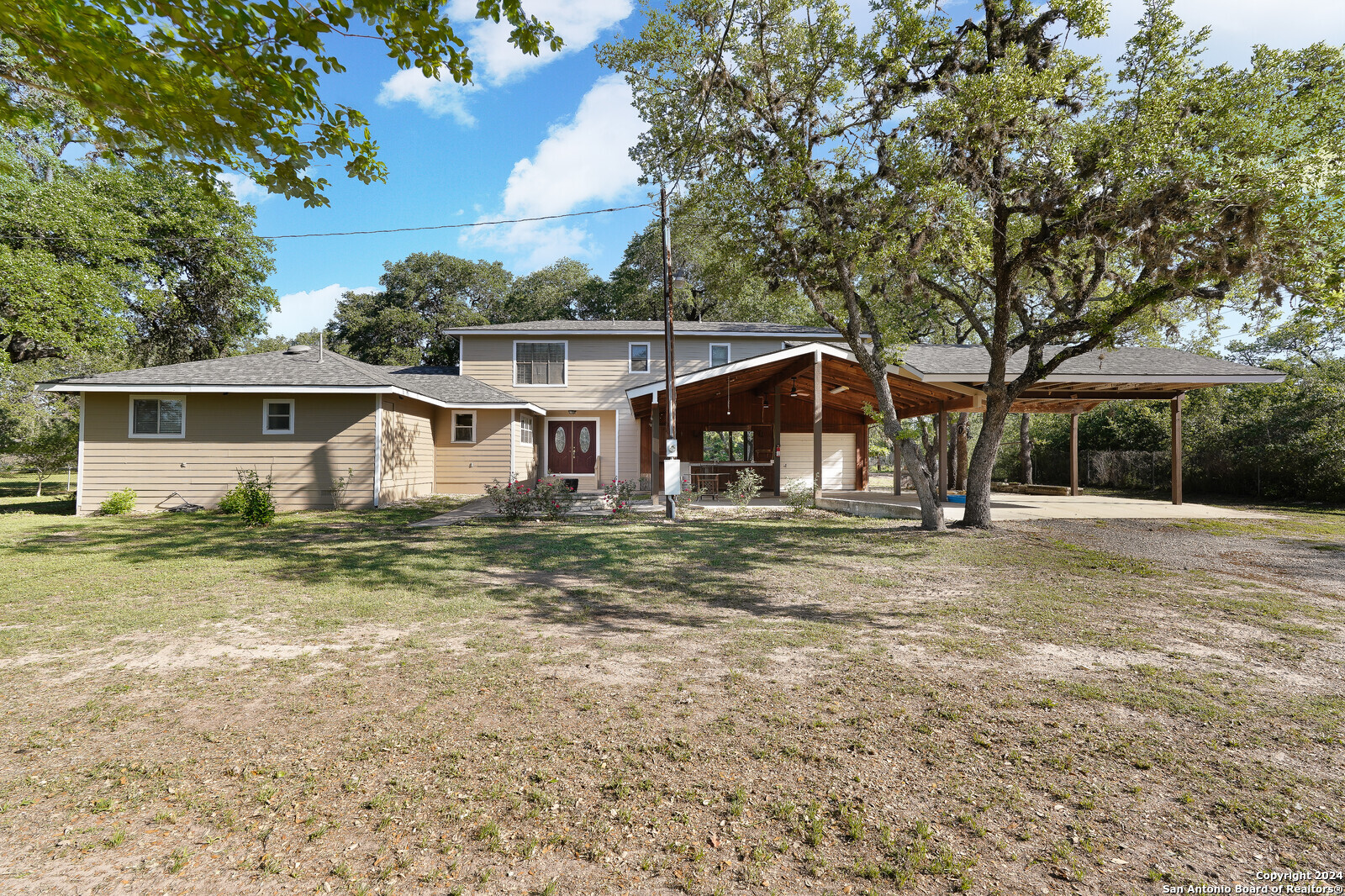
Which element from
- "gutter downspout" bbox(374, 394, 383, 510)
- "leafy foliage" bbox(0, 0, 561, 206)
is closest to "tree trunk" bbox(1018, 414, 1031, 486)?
"gutter downspout" bbox(374, 394, 383, 510)

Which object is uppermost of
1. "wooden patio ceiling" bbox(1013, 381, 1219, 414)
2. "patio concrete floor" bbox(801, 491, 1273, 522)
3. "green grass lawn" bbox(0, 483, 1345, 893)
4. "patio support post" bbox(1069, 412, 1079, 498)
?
"wooden patio ceiling" bbox(1013, 381, 1219, 414)

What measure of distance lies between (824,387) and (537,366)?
28.8 feet

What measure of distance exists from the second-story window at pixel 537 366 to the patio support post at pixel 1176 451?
16389mm

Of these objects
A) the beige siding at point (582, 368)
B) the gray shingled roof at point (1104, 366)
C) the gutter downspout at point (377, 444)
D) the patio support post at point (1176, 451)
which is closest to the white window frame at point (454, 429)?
the beige siding at point (582, 368)

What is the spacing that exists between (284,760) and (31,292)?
21954mm

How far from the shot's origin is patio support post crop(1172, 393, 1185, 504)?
15359 millimetres

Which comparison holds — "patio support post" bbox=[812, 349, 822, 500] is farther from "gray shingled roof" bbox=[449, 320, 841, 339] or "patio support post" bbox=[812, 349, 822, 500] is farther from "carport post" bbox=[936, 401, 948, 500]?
"gray shingled roof" bbox=[449, 320, 841, 339]

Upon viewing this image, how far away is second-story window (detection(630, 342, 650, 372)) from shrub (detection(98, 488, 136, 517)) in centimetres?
1270

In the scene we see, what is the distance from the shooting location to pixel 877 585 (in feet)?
22.6

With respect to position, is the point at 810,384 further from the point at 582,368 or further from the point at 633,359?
the point at 582,368

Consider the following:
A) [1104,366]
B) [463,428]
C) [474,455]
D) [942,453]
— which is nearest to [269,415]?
[463,428]

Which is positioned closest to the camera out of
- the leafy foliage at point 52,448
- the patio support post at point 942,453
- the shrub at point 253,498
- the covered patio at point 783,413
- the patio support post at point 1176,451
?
the shrub at point 253,498

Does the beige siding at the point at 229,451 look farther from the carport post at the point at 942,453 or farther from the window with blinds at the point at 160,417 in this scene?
the carport post at the point at 942,453

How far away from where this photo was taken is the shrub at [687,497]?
45.2 ft
